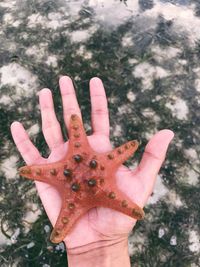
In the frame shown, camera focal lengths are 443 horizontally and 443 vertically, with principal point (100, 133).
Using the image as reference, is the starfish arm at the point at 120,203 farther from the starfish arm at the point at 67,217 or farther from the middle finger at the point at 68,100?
the middle finger at the point at 68,100

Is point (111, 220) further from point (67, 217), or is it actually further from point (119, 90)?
point (119, 90)

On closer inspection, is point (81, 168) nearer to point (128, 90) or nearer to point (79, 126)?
point (79, 126)

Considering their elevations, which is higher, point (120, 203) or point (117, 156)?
point (117, 156)

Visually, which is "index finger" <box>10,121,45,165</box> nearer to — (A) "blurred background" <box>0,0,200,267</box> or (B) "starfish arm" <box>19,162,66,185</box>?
(B) "starfish arm" <box>19,162,66,185</box>

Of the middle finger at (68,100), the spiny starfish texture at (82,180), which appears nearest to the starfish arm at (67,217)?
the spiny starfish texture at (82,180)

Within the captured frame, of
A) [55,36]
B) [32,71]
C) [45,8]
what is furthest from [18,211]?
[45,8]

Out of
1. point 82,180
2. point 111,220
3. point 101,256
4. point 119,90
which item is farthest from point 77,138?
point 119,90

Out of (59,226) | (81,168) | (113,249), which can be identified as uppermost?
(81,168)
